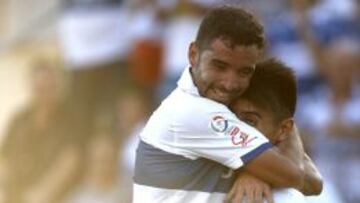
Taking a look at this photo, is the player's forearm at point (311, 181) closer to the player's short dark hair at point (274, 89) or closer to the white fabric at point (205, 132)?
the player's short dark hair at point (274, 89)

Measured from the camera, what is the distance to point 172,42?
11.2 metres

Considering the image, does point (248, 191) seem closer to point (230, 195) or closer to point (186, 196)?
point (230, 195)

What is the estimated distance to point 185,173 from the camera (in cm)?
582

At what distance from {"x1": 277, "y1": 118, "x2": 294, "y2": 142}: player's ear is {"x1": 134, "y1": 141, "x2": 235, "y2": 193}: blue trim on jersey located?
0.90 feet

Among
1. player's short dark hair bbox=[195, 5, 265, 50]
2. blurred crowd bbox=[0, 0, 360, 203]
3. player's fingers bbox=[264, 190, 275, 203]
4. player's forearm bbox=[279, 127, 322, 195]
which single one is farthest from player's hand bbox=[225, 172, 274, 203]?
blurred crowd bbox=[0, 0, 360, 203]

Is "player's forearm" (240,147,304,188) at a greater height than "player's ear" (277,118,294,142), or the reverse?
"player's ear" (277,118,294,142)

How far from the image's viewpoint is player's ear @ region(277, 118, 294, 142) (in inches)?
236

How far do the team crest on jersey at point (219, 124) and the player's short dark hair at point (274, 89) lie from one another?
6.7 inches

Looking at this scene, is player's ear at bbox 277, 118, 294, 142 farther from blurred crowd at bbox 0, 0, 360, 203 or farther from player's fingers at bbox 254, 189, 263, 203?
blurred crowd at bbox 0, 0, 360, 203

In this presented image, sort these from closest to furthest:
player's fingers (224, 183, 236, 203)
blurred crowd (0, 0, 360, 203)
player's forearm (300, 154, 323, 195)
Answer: player's fingers (224, 183, 236, 203), player's forearm (300, 154, 323, 195), blurred crowd (0, 0, 360, 203)

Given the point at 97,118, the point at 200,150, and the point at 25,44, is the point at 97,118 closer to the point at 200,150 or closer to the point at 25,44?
the point at 25,44

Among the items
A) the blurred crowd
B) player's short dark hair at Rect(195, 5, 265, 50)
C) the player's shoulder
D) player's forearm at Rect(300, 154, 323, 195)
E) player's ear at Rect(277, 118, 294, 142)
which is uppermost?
player's short dark hair at Rect(195, 5, 265, 50)

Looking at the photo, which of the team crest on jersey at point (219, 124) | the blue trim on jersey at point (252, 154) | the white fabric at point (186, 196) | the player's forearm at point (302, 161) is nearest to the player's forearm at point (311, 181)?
the player's forearm at point (302, 161)

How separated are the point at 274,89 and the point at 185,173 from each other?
19.1 inches
